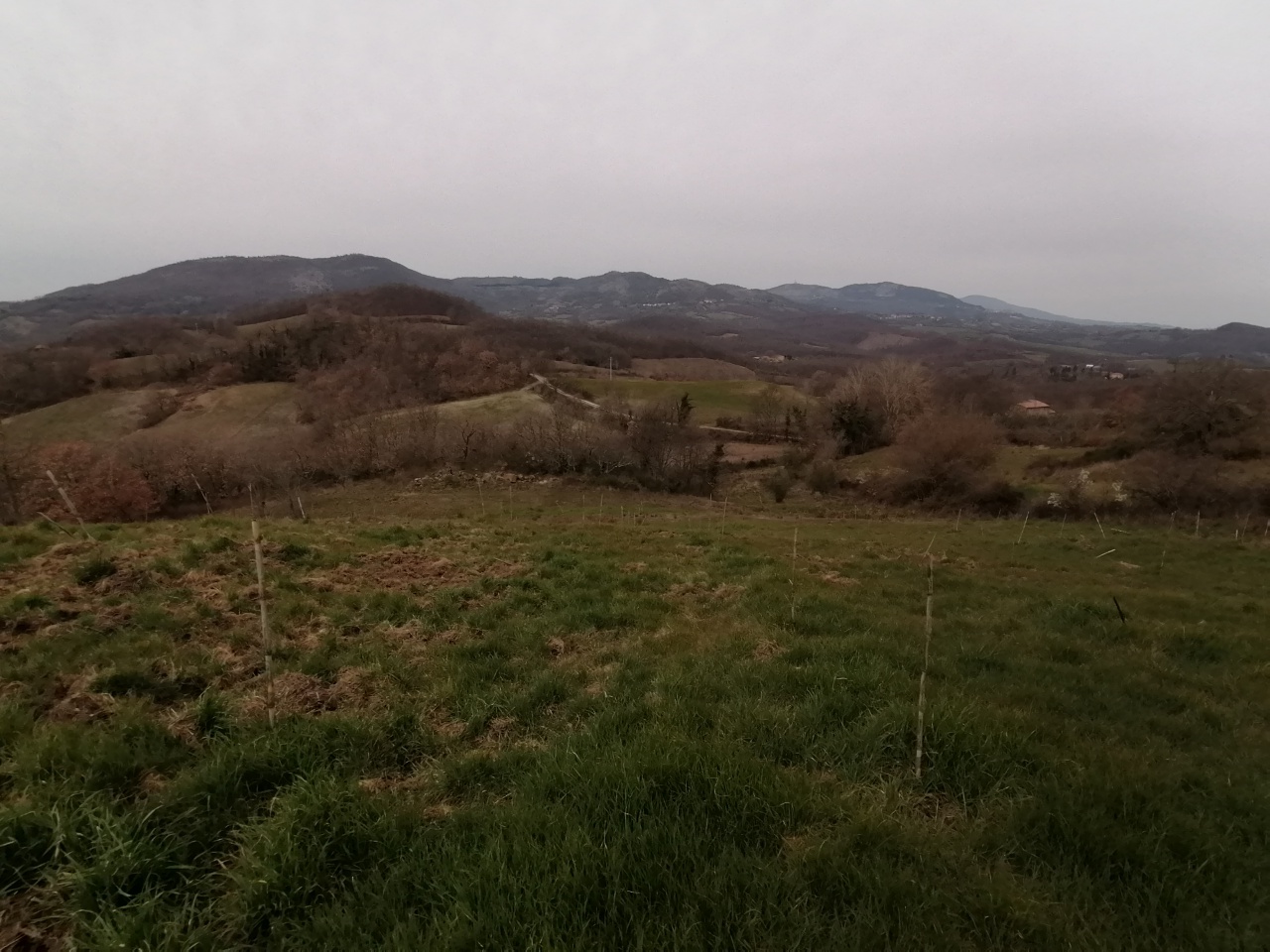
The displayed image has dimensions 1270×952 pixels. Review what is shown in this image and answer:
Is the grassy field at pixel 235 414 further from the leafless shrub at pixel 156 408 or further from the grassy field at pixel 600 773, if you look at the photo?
the grassy field at pixel 600 773

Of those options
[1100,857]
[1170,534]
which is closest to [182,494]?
[1100,857]

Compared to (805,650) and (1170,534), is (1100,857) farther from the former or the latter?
(1170,534)

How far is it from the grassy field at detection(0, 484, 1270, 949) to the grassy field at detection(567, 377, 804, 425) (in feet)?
204

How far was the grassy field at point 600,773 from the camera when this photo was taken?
2859 millimetres

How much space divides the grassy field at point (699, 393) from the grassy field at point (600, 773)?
6205cm

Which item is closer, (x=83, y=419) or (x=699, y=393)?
(x=83, y=419)

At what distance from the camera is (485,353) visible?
86875 millimetres

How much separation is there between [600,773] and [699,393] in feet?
265

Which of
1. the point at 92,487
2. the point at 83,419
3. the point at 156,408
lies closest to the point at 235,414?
the point at 156,408

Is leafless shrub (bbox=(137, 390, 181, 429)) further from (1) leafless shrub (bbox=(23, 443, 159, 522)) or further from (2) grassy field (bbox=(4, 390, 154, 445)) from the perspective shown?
(1) leafless shrub (bbox=(23, 443, 159, 522))

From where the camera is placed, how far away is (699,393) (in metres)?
82.9

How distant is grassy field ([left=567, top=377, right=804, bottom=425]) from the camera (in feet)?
242

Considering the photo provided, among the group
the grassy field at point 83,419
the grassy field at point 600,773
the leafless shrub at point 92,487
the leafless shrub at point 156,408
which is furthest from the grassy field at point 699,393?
the grassy field at point 600,773

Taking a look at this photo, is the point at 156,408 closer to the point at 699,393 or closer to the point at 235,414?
the point at 235,414
